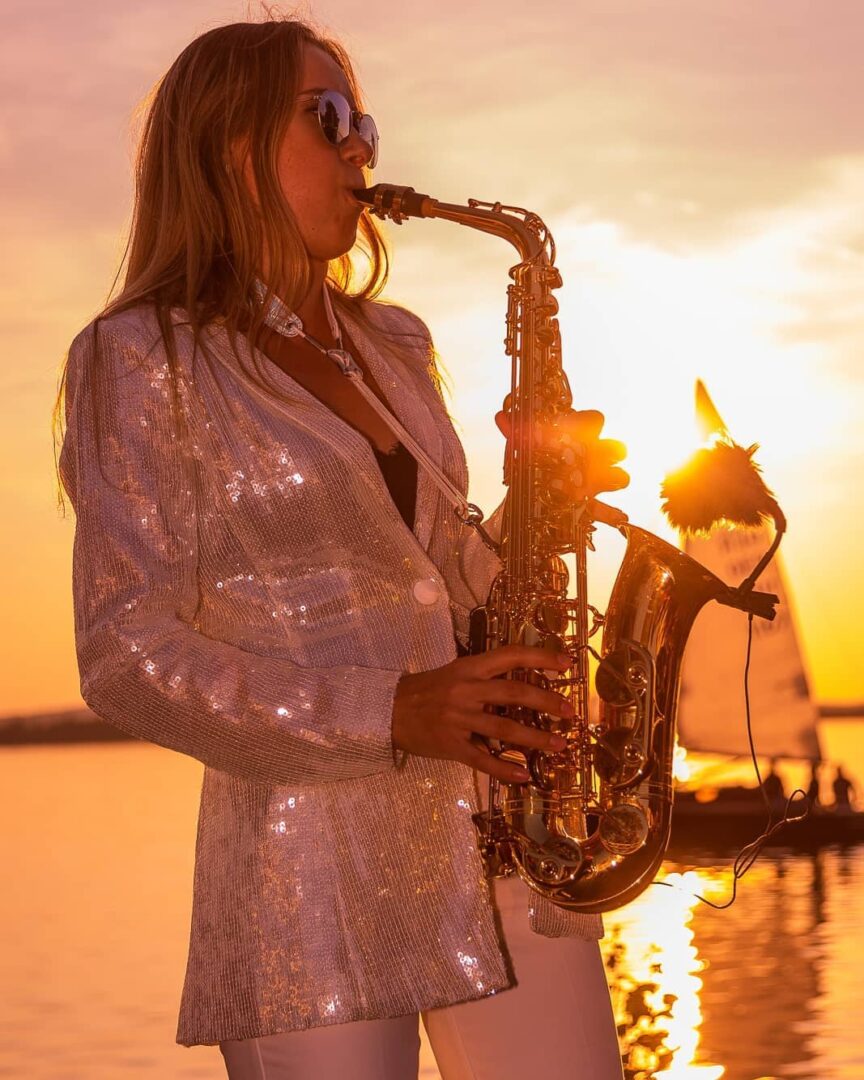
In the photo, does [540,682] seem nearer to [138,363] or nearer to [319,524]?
[319,524]

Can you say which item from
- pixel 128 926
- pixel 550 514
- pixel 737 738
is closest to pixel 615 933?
pixel 128 926

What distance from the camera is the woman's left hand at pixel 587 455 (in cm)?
296

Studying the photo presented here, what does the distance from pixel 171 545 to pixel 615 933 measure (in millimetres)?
18843

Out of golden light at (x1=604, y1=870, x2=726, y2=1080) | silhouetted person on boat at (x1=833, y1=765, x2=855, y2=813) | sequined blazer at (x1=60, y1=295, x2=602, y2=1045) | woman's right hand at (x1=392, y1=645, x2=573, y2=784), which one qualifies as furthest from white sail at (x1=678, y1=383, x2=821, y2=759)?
woman's right hand at (x1=392, y1=645, x2=573, y2=784)

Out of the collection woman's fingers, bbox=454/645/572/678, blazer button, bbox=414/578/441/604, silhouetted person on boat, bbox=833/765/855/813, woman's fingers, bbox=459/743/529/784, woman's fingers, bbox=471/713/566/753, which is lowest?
silhouetted person on boat, bbox=833/765/855/813

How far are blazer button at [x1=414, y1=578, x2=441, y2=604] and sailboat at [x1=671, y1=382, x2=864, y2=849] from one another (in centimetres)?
2391

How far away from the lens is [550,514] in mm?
2998

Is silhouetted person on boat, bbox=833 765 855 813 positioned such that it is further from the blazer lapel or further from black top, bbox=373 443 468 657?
black top, bbox=373 443 468 657

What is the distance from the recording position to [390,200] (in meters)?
2.89

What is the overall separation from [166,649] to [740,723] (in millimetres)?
28708

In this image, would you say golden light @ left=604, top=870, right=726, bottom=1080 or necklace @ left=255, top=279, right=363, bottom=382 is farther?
golden light @ left=604, top=870, right=726, bottom=1080

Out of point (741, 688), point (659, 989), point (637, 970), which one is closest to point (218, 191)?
point (659, 989)

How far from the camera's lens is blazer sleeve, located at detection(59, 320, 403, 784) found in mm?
2463

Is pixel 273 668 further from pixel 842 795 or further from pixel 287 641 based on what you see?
pixel 842 795
